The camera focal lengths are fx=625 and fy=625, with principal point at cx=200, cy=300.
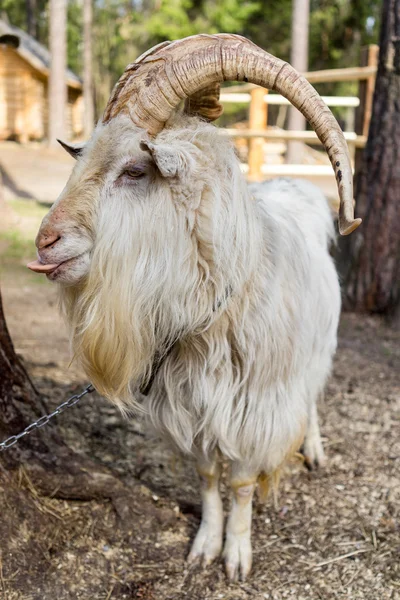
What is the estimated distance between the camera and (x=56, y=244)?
2123 millimetres

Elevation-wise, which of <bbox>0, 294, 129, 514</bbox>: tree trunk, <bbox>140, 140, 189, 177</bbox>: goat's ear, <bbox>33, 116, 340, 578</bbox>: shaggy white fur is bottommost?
<bbox>0, 294, 129, 514</bbox>: tree trunk

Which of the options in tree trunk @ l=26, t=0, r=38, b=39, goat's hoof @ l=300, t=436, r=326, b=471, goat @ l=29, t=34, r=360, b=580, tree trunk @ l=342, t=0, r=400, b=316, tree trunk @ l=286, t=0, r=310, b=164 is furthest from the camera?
tree trunk @ l=26, t=0, r=38, b=39

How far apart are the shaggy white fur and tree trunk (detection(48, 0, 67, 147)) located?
773 inches

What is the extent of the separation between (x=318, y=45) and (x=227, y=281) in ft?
99.8

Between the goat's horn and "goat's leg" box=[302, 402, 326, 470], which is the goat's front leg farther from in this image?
the goat's horn

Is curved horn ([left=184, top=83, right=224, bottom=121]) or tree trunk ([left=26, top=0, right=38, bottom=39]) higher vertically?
tree trunk ([left=26, top=0, right=38, bottom=39])

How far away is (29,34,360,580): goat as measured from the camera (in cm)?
217

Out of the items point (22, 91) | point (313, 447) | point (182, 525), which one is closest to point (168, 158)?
point (182, 525)

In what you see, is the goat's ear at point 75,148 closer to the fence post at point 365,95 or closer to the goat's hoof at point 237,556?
the goat's hoof at point 237,556

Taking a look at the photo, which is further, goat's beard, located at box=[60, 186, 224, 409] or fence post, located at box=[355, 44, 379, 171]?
fence post, located at box=[355, 44, 379, 171]

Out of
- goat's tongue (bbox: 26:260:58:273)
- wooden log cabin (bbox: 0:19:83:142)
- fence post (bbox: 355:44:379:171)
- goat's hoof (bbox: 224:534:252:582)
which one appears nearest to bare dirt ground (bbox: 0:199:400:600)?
goat's hoof (bbox: 224:534:252:582)

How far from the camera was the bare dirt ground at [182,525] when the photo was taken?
2.61 m

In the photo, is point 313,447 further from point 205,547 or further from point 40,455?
point 40,455

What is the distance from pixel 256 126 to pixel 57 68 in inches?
508
